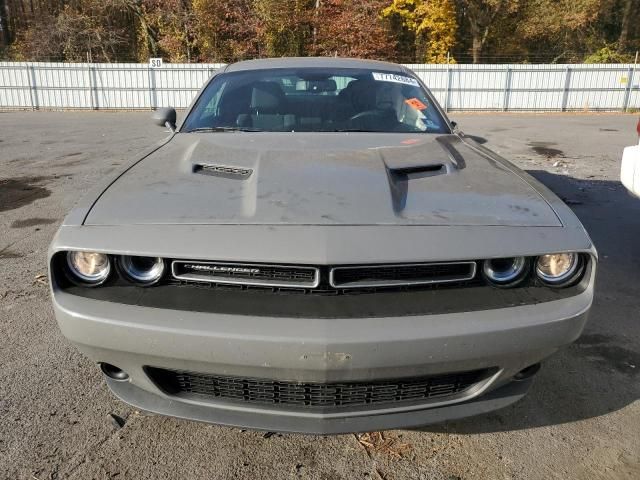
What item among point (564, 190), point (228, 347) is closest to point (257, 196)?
point (228, 347)

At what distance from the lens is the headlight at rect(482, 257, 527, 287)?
6.17 ft

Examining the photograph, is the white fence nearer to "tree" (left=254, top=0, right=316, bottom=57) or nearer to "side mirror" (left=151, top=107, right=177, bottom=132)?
"tree" (left=254, top=0, right=316, bottom=57)

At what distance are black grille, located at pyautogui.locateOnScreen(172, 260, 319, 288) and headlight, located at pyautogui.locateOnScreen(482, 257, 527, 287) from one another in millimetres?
648

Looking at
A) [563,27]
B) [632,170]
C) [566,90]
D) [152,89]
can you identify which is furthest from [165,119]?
[563,27]

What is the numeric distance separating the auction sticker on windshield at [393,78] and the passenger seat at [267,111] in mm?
674

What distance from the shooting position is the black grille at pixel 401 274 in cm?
176

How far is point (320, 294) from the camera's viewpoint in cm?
178

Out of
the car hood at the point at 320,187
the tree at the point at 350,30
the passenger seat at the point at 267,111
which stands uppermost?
the tree at the point at 350,30

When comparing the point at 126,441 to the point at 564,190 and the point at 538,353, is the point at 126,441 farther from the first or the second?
the point at 564,190

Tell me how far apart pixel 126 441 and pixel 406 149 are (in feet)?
6.07

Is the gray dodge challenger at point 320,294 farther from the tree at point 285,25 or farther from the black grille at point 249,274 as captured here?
the tree at point 285,25

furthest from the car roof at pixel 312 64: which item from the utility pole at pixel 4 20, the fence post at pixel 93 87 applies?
the utility pole at pixel 4 20

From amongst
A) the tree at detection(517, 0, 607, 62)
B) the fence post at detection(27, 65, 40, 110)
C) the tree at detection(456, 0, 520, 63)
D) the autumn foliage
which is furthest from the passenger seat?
the tree at detection(517, 0, 607, 62)

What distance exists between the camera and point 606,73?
2145 centimetres
